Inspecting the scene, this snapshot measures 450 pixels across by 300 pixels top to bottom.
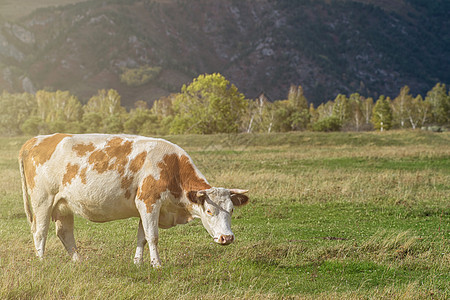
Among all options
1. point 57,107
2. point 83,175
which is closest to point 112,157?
point 83,175

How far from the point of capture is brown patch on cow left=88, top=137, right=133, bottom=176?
366 inches

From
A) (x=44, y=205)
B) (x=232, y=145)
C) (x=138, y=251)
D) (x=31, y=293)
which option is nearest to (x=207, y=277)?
(x=138, y=251)

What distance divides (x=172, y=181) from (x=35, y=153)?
329 centimetres

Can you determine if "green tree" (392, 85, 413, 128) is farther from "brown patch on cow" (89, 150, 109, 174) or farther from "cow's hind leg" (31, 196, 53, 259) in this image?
"cow's hind leg" (31, 196, 53, 259)

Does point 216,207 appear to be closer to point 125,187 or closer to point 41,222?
point 125,187

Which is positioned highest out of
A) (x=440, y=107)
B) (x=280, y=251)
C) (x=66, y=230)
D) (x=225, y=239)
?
(x=225, y=239)

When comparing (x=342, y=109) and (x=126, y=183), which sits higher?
(x=126, y=183)

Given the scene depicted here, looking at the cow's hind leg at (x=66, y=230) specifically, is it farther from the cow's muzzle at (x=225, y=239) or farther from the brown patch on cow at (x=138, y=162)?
the cow's muzzle at (x=225, y=239)

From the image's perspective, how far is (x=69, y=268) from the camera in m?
8.48

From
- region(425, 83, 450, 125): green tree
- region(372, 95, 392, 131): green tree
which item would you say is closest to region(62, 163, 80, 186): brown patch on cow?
region(372, 95, 392, 131): green tree

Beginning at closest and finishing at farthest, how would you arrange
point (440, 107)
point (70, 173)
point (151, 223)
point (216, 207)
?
1. point (216, 207)
2. point (151, 223)
3. point (70, 173)
4. point (440, 107)

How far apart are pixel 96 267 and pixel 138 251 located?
103 cm

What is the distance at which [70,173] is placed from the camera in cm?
947

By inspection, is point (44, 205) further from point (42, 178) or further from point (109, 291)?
point (109, 291)
